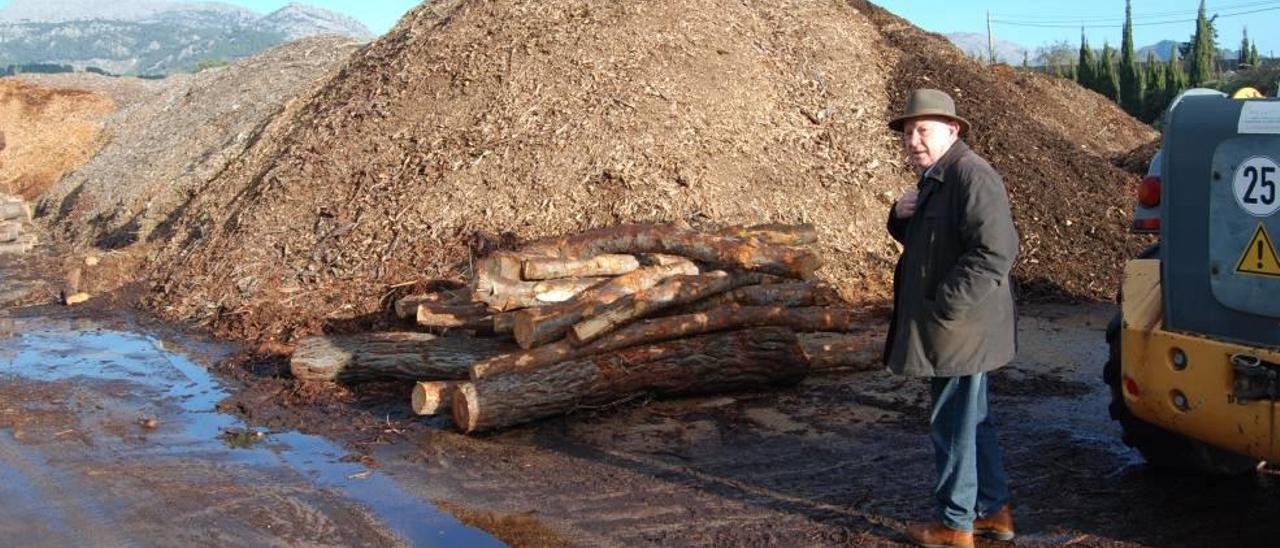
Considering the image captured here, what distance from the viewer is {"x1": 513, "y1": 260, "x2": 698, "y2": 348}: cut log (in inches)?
289

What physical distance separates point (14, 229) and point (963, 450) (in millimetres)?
16817

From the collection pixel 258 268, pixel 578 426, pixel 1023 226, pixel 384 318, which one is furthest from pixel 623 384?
pixel 1023 226

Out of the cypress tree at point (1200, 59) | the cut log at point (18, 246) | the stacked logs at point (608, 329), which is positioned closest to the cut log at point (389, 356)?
the stacked logs at point (608, 329)

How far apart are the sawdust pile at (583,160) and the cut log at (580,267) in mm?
1868

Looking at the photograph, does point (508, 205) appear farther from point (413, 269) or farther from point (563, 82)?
point (563, 82)

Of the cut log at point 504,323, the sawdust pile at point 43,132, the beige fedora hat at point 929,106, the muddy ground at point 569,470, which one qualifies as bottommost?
the muddy ground at point 569,470

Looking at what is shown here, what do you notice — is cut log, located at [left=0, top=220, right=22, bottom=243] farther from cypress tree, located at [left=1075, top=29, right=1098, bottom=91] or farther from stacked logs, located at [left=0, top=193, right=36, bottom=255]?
cypress tree, located at [left=1075, top=29, right=1098, bottom=91]

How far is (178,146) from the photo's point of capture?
19.3 meters

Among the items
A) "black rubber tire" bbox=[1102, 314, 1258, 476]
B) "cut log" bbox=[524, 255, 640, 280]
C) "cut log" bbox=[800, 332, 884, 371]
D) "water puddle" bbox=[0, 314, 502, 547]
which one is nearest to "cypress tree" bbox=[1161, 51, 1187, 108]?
"cut log" bbox=[800, 332, 884, 371]

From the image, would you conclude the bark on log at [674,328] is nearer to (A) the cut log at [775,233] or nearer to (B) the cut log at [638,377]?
(B) the cut log at [638,377]

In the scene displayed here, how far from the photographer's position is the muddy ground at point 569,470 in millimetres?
5465

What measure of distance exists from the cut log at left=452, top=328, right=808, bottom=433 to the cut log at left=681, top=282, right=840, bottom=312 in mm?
427

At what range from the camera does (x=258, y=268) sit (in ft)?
37.9

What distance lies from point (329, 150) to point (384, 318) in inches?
149
